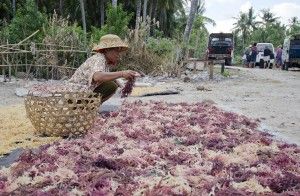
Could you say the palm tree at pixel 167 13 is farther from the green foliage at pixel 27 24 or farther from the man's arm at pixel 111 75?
the man's arm at pixel 111 75

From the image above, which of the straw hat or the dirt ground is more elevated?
the straw hat

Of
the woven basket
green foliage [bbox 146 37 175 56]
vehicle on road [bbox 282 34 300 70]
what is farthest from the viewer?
vehicle on road [bbox 282 34 300 70]

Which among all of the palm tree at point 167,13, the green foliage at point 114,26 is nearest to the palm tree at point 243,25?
the palm tree at point 167,13

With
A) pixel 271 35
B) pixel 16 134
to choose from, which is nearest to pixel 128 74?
pixel 16 134

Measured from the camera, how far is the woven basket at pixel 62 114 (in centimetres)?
586

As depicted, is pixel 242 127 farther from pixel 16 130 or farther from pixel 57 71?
pixel 57 71

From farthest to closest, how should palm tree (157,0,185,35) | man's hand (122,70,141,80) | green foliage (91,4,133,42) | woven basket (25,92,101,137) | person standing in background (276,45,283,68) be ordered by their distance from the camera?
palm tree (157,0,185,35), person standing in background (276,45,283,68), green foliage (91,4,133,42), man's hand (122,70,141,80), woven basket (25,92,101,137)

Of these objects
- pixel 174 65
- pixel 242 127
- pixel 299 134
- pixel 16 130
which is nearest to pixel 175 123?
pixel 242 127

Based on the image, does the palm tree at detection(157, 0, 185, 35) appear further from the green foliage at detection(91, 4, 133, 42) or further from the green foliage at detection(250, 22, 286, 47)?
the green foliage at detection(91, 4, 133, 42)

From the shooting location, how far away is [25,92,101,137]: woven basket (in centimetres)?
586

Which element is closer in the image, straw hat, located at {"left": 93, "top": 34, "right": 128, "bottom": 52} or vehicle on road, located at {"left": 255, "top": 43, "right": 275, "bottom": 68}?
straw hat, located at {"left": 93, "top": 34, "right": 128, "bottom": 52}

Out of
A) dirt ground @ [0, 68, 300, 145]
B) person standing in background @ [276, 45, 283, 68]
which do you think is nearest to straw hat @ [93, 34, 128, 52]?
dirt ground @ [0, 68, 300, 145]

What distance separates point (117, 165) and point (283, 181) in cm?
133

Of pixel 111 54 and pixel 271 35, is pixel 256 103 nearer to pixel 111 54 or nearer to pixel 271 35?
pixel 111 54
